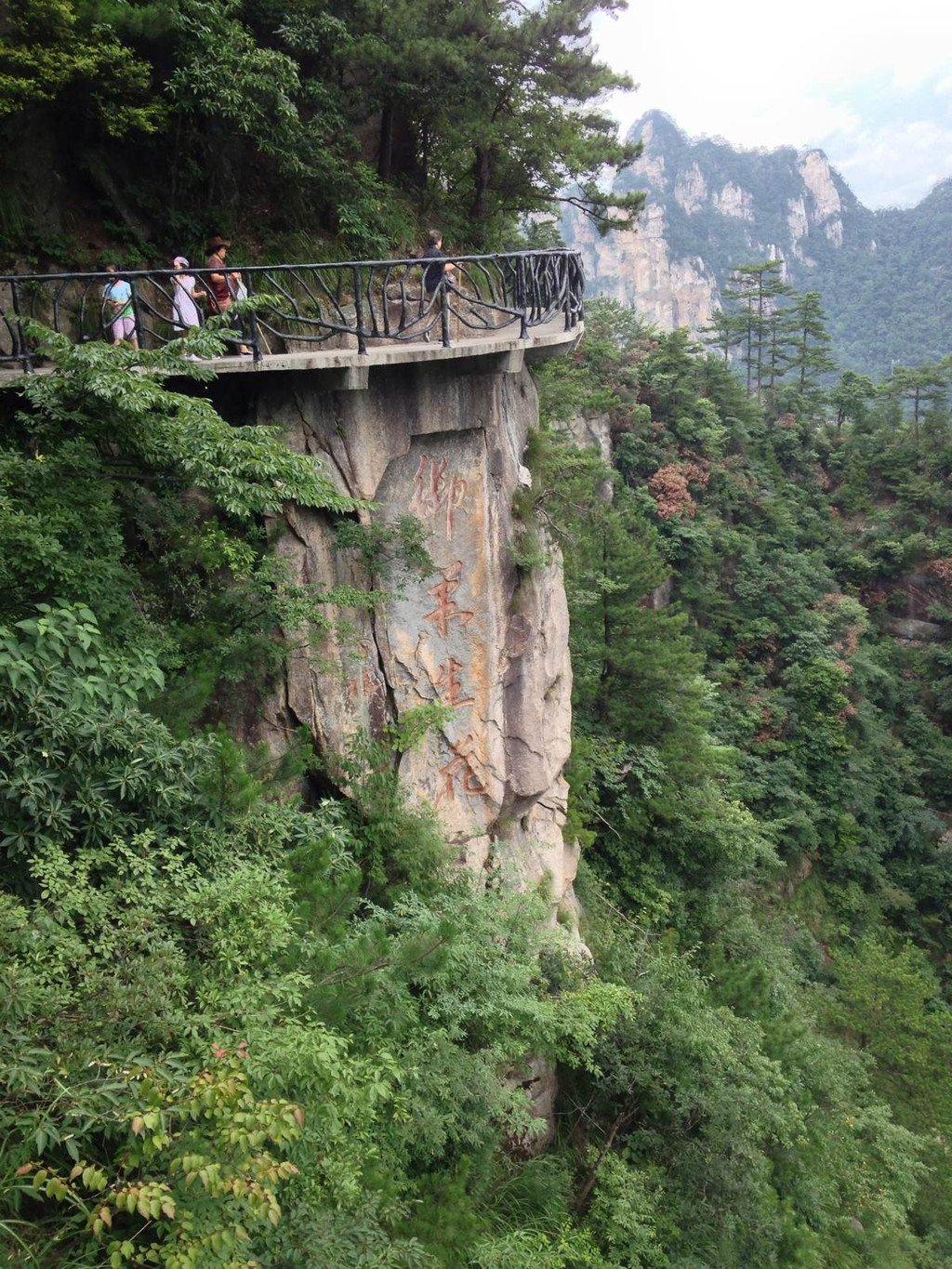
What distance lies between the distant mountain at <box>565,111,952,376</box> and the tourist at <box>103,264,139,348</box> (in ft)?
246

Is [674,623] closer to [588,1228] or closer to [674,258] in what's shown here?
[588,1228]

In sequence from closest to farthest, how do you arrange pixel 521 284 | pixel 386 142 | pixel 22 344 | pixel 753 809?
pixel 22 344, pixel 521 284, pixel 386 142, pixel 753 809

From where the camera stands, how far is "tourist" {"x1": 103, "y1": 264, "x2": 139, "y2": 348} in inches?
227

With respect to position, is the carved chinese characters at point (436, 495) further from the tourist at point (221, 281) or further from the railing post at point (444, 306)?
the tourist at point (221, 281)

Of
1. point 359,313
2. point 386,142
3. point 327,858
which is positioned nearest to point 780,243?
point 386,142

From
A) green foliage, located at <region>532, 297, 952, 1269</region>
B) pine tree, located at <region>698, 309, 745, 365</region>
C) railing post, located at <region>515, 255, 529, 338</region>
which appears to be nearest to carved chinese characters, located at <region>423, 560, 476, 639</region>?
green foliage, located at <region>532, 297, 952, 1269</region>

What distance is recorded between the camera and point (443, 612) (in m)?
7.60

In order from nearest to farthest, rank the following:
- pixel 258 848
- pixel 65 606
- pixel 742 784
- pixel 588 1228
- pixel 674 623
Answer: pixel 65 606
pixel 258 848
pixel 588 1228
pixel 674 623
pixel 742 784

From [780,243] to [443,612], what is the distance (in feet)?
354

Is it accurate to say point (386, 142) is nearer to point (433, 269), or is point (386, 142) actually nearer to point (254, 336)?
point (433, 269)

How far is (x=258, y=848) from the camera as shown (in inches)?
174

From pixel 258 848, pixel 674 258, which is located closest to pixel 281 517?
pixel 258 848

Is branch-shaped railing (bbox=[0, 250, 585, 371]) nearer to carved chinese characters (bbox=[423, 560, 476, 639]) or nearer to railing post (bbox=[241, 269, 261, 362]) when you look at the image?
railing post (bbox=[241, 269, 261, 362])

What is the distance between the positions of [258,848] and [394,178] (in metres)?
8.28
